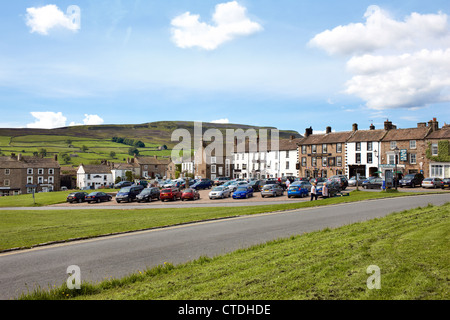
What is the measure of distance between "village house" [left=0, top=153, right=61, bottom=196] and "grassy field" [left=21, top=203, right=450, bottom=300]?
99868 millimetres

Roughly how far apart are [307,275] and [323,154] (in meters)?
72.4

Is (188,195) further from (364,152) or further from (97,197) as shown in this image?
(364,152)

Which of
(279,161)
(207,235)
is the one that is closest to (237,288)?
(207,235)

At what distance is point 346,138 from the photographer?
7400 centimetres

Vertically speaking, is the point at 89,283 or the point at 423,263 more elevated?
the point at 423,263

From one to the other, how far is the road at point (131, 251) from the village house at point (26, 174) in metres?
93.1

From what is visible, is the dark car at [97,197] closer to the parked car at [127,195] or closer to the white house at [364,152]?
the parked car at [127,195]

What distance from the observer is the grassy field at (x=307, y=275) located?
6414 mm

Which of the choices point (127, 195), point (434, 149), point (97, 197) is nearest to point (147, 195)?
point (127, 195)

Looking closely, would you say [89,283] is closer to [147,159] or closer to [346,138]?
[346,138]

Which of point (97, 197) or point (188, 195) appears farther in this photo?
point (97, 197)

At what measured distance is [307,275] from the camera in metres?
7.42

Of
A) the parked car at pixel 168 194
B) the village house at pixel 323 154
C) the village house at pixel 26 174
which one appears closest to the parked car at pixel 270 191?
the parked car at pixel 168 194
